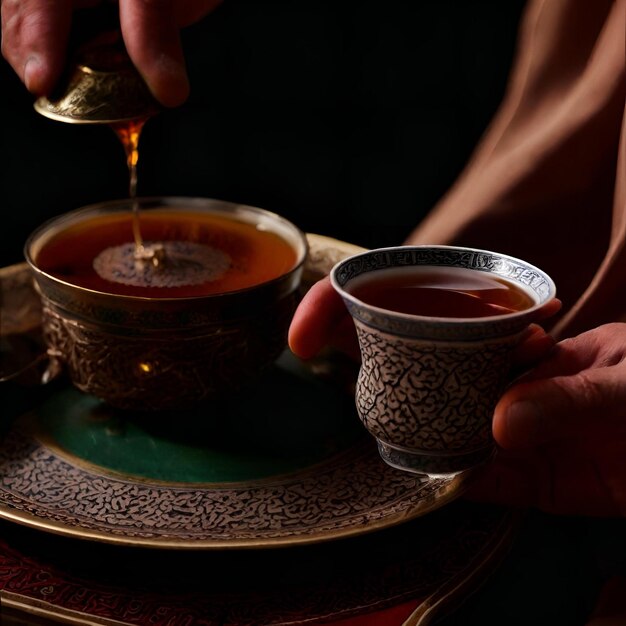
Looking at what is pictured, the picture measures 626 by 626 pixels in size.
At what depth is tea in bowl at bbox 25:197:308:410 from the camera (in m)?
0.88

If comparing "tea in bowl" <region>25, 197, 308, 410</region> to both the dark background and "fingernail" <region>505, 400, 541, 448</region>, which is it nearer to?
"fingernail" <region>505, 400, 541, 448</region>

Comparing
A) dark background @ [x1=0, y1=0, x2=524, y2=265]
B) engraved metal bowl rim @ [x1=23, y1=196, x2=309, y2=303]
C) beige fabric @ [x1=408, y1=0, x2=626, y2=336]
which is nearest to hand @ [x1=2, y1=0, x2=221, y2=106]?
engraved metal bowl rim @ [x1=23, y1=196, x2=309, y2=303]

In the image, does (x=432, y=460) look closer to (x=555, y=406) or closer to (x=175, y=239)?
(x=555, y=406)

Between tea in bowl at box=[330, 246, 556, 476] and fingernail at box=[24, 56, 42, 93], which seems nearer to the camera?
tea in bowl at box=[330, 246, 556, 476]

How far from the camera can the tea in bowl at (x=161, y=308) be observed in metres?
0.88

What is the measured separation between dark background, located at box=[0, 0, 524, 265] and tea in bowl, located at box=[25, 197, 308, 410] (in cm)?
70

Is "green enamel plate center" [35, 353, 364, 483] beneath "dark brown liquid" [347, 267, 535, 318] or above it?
beneath

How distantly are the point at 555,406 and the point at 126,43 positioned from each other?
0.54 metres

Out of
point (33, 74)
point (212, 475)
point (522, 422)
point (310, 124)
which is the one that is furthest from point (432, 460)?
point (310, 124)

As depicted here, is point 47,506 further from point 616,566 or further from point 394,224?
point 394,224

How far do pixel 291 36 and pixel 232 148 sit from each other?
0.25 m

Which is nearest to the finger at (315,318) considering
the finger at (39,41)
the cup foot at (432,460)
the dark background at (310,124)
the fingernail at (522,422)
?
the cup foot at (432,460)

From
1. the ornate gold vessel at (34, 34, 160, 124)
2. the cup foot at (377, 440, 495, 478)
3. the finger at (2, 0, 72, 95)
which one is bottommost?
the cup foot at (377, 440, 495, 478)

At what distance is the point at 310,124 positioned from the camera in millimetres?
1863
